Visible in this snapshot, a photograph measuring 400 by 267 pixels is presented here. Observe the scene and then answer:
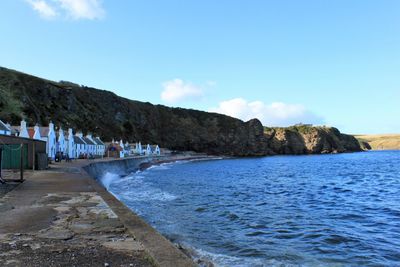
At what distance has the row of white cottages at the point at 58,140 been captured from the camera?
190ft

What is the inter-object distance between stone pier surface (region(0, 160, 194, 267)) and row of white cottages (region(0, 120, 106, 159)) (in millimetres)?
42892

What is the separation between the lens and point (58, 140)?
7106 cm

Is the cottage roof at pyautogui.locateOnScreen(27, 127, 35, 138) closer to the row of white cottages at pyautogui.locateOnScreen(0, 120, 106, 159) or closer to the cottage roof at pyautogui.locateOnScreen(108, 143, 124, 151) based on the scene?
the row of white cottages at pyautogui.locateOnScreen(0, 120, 106, 159)

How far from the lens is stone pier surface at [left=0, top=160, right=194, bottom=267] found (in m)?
6.55

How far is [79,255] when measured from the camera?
22.2ft

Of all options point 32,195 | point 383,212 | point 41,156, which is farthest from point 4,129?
point 383,212

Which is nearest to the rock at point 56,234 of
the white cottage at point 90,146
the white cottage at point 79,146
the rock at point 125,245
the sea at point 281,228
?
the rock at point 125,245

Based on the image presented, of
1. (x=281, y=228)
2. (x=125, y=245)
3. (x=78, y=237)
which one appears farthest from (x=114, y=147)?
(x=125, y=245)

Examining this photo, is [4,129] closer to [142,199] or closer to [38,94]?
[142,199]

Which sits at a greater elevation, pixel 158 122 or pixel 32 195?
pixel 158 122

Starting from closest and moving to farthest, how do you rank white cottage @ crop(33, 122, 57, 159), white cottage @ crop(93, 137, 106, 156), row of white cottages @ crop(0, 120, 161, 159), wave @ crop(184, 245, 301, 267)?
wave @ crop(184, 245, 301, 267) < row of white cottages @ crop(0, 120, 161, 159) < white cottage @ crop(33, 122, 57, 159) < white cottage @ crop(93, 137, 106, 156)

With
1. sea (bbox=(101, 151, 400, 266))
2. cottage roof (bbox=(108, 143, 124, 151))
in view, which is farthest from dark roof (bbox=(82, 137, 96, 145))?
sea (bbox=(101, 151, 400, 266))

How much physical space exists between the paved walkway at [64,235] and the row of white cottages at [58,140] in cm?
4230

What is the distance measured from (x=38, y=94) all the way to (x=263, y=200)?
106962mm
